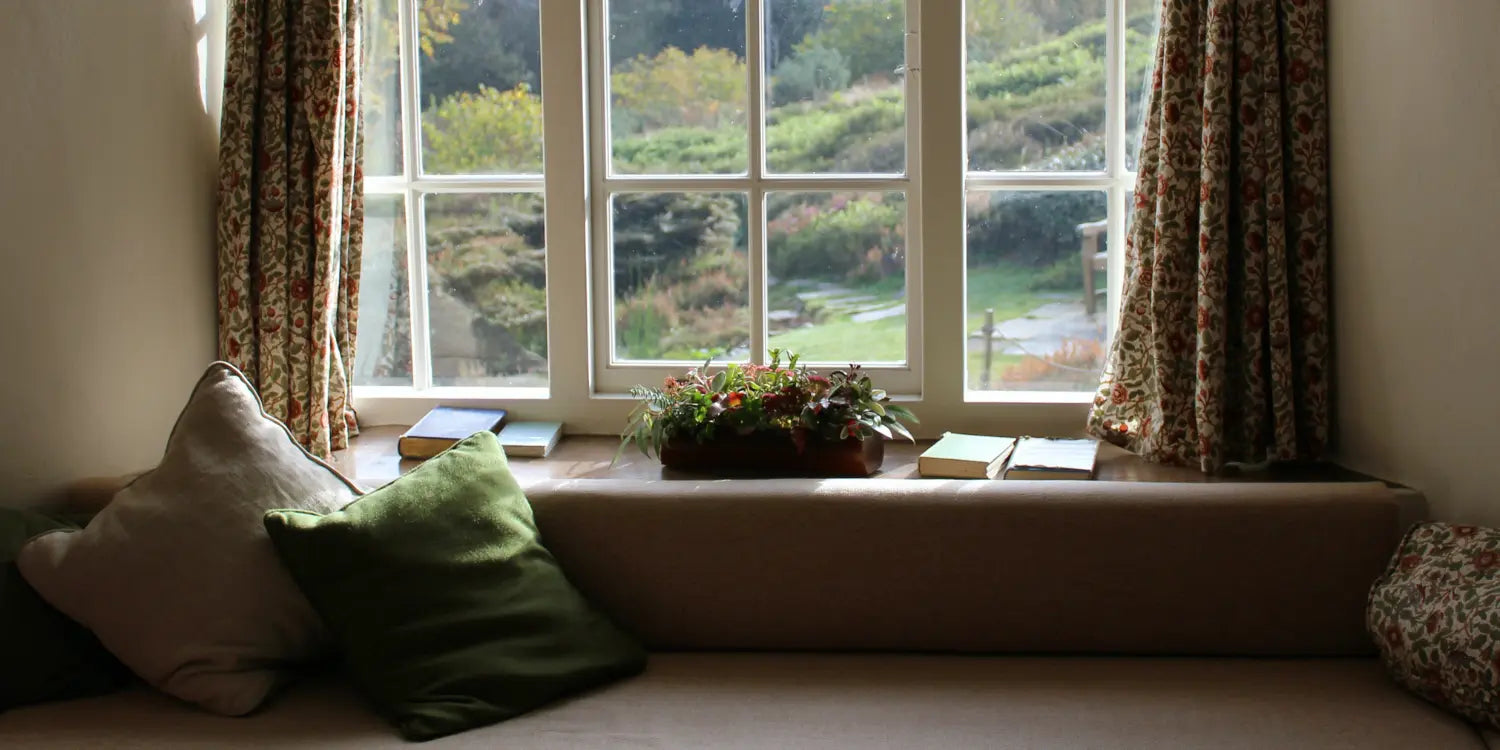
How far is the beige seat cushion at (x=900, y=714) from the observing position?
2195mm

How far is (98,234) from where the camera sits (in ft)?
9.25

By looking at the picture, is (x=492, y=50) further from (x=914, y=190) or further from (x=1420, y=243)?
(x=1420, y=243)

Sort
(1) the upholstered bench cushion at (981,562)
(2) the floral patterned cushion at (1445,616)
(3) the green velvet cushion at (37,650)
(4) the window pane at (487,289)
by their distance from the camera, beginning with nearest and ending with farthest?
(2) the floral patterned cushion at (1445,616) → (3) the green velvet cushion at (37,650) → (1) the upholstered bench cushion at (981,562) → (4) the window pane at (487,289)

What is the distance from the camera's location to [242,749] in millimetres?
2174

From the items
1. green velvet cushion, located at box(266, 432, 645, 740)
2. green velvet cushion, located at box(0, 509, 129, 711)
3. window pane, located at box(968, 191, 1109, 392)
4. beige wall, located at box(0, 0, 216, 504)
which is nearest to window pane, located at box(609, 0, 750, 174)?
window pane, located at box(968, 191, 1109, 392)

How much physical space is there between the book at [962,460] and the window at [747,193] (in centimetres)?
39

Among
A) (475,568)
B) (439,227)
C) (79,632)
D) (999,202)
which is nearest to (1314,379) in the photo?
(999,202)

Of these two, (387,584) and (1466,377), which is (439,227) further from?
(1466,377)

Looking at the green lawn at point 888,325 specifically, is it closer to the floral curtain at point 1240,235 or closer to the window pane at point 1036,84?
the window pane at point 1036,84

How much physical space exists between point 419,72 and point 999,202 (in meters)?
1.55

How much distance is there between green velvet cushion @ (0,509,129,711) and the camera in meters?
2.27

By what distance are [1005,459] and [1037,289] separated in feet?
1.95

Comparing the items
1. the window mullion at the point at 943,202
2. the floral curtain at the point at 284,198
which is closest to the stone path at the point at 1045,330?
the window mullion at the point at 943,202

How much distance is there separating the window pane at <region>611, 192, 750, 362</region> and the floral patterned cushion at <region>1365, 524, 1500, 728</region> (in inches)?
65.9
